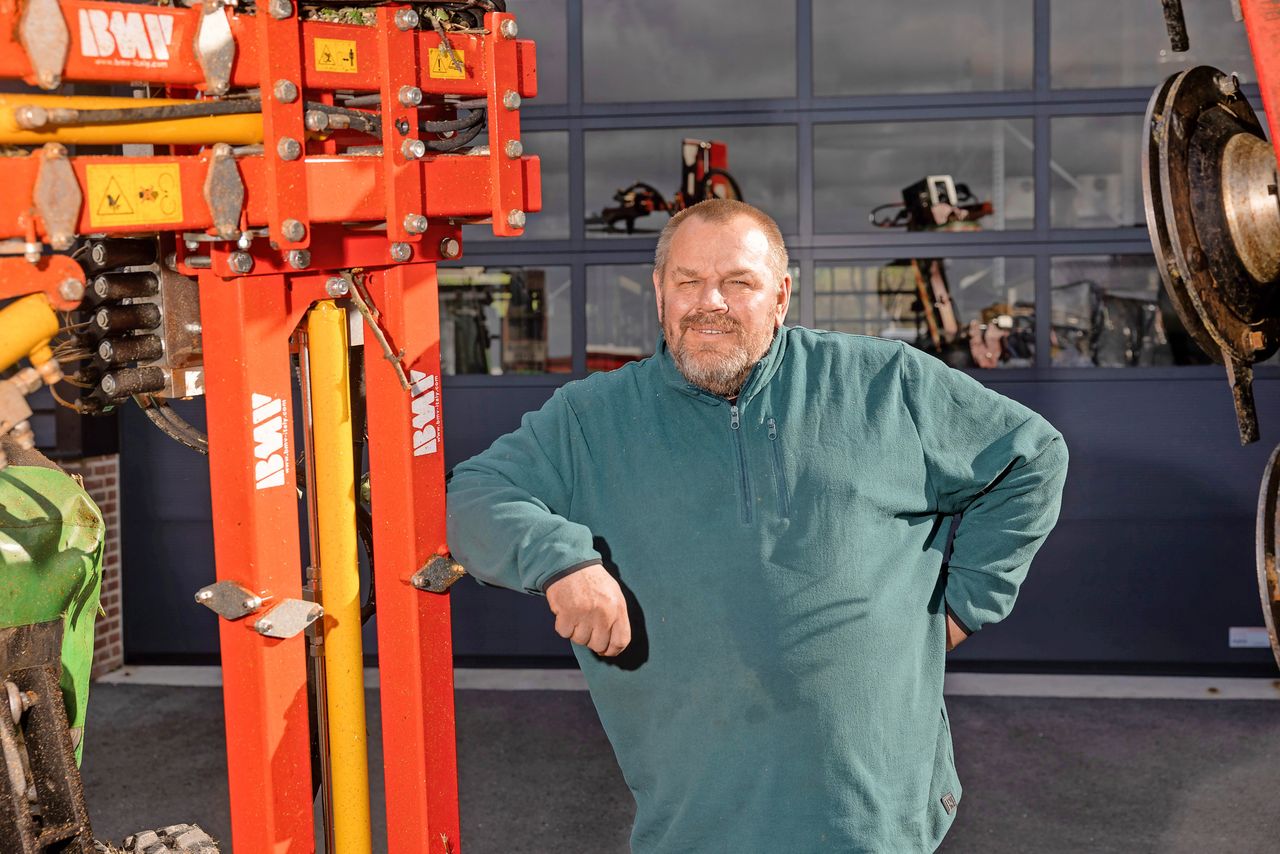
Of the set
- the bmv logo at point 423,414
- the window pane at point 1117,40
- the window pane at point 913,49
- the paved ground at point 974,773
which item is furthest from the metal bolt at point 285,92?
the window pane at point 1117,40

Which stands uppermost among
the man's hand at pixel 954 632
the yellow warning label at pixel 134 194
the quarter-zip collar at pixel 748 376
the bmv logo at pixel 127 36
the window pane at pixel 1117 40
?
the window pane at pixel 1117 40

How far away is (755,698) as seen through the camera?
2.41 meters

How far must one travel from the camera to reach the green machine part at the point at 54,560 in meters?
2.35

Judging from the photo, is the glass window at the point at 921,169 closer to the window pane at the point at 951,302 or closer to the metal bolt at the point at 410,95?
the window pane at the point at 951,302

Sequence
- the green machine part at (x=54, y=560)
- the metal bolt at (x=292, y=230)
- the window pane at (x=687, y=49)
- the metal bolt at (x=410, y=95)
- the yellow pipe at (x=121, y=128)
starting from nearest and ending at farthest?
the yellow pipe at (x=121, y=128) < the metal bolt at (x=292, y=230) < the metal bolt at (x=410, y=95) < the green machine part at (x=54, y=560) < the window pane at (x=687, y=49)

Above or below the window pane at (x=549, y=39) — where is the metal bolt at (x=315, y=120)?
below

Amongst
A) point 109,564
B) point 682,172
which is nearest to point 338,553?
point 682,172

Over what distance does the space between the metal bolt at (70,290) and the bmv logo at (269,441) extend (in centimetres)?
36

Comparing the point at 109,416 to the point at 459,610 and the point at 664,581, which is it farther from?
the point at 664,581

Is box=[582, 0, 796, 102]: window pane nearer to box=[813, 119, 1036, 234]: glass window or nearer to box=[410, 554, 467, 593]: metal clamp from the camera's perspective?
box=[813, 119, 1036, 234]: glass window

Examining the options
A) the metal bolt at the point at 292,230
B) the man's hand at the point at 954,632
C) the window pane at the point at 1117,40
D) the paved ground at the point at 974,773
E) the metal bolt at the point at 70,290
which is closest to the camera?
the metal bolt at the point at 70,290

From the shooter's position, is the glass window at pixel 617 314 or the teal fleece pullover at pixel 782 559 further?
the glass window at pixel 617 314

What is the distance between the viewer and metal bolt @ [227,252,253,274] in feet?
7.26

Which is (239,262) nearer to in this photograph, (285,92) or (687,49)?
(285,92)
